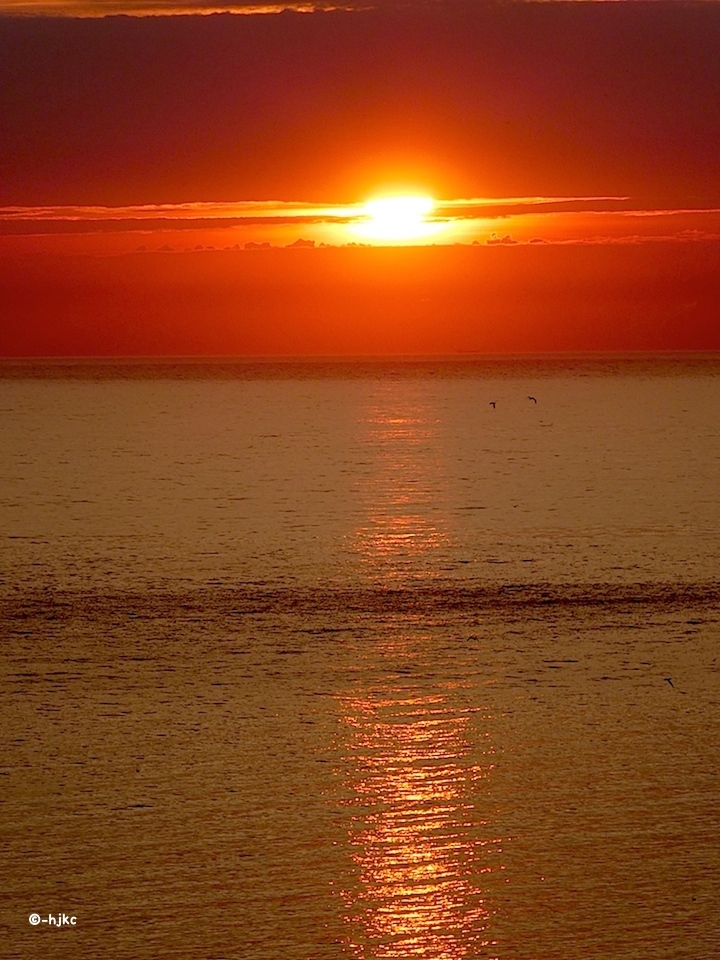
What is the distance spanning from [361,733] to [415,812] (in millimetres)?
1600

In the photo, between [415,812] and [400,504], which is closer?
[415,812]

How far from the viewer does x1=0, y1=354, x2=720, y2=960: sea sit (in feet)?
22.6

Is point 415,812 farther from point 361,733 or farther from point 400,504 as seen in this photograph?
point 400,504

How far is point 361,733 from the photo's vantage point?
964 centimetres

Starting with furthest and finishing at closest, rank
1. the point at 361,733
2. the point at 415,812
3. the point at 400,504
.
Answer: the point at 400,504 < the point at 361,733 < the point at 415,812

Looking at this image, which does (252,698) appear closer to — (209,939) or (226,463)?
(209,939)

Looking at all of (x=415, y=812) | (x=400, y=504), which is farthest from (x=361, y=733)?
(x=400, y=504)

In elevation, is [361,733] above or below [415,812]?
above

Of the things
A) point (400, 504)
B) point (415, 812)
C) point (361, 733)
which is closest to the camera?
point (415, 812)

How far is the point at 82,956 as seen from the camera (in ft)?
21.3

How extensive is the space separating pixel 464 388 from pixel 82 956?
106890mm

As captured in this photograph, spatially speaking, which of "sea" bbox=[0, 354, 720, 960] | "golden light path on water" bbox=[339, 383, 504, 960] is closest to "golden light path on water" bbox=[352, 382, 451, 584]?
"sea" bbox=[0, 354, 720, 960]

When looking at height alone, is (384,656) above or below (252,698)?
above

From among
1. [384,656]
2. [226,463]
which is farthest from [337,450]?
[384,656]
